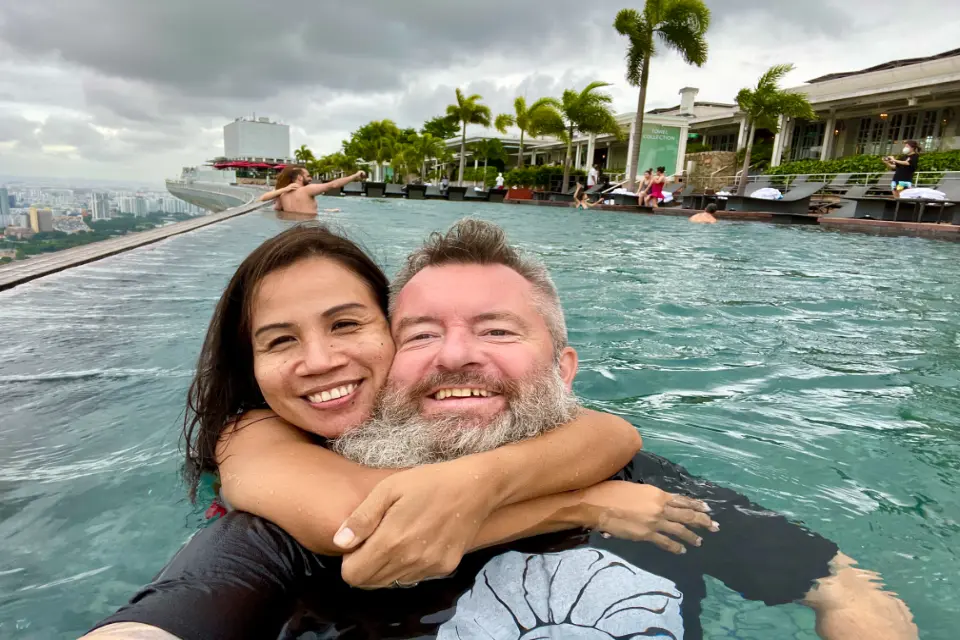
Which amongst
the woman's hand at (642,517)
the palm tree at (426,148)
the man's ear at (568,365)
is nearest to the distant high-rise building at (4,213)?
the man's ear at (568,365)

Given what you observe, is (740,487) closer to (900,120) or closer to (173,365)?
(173,365)

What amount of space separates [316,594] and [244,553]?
0.22 meters

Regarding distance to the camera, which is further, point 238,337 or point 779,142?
point 779,142

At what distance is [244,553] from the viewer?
4.75 feet

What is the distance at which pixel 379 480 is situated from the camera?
1.63 m

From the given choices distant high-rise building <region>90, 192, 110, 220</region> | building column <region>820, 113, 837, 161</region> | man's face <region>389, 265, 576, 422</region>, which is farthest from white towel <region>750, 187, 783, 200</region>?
man's face <region>389, 265, 576, 422</region>

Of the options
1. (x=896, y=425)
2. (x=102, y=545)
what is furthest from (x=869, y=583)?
(x=102, y=545)

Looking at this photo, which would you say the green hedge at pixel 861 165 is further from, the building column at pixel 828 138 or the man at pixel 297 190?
the man at pixel 297 190

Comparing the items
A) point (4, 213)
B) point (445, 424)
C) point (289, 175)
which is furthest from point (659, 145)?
point (445, 424)

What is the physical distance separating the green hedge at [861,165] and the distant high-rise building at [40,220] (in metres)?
23.8

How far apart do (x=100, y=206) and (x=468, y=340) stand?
11837 millimetres

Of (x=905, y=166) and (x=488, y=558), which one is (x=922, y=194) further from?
(x=488, y=558)

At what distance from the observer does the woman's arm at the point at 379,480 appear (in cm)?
136

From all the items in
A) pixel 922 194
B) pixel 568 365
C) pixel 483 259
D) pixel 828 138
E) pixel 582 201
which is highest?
pixel 828 138
